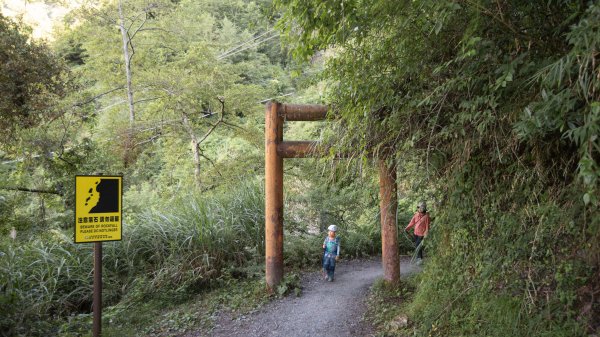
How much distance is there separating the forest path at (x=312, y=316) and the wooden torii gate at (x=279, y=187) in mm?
590

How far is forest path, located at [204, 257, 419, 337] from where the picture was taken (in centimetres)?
541

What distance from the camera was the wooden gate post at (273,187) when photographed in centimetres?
655

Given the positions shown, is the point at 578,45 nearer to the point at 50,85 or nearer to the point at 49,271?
the point at 49,271

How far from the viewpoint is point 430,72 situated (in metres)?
3.90

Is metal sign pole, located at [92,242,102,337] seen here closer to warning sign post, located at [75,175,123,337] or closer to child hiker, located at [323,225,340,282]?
warning sign post, located at [75,175,123,337]

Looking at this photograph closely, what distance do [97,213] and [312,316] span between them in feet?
10.5

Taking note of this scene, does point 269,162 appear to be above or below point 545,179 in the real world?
above

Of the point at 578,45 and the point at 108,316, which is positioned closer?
the point at 578,45

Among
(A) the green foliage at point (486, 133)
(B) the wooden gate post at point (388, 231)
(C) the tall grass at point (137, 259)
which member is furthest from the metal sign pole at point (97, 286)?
(B) the wooden gate post at point (388, 231)

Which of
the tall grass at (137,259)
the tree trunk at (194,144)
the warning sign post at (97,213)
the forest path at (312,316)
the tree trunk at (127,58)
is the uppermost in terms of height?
the tree trunk at (127,58)

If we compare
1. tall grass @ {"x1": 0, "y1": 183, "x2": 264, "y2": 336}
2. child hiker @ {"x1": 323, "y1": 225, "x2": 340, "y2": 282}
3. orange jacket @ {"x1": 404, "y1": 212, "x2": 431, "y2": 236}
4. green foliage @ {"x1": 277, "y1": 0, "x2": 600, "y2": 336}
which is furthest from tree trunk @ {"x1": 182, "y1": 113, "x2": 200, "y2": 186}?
green foliage @ {"x1": 277, "y1": 0, "x2": 600, "y2": 336}

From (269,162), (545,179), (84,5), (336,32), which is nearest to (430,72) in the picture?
(336,32)

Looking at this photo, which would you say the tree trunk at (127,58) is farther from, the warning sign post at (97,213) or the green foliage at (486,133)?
the green foliage at (486,133)

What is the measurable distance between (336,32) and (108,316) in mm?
5075
